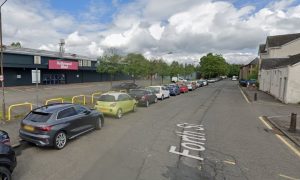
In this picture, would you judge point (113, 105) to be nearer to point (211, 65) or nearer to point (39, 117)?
point (39, 117)

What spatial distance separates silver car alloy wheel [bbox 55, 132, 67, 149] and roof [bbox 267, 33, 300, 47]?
39.9 meters

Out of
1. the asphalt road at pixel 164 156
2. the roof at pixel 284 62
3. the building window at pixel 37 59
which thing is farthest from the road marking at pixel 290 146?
the building window at pixel 37 59

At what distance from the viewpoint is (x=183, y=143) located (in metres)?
7.54

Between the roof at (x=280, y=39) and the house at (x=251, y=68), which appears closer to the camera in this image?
the roof at (x=280, y=39)

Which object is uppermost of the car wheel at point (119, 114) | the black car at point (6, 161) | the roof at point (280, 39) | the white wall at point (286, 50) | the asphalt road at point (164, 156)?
the roof at point (280, 39)

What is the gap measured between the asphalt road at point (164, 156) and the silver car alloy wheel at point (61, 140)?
22 centimetres

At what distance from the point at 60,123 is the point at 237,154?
229 inches

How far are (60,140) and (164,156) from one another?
136 inches

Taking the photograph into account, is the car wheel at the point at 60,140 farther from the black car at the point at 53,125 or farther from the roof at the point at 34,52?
the roof at the point at 34,52

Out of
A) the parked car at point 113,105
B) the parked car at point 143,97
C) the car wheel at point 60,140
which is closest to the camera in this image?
the car wheel at point 60,140

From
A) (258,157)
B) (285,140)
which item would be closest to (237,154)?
(258,157)

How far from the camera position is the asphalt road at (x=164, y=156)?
521cm

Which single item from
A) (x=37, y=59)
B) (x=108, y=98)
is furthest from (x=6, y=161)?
(x=37, y=59)

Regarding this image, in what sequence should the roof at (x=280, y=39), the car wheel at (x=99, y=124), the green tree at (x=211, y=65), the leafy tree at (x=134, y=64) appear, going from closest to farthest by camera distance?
the car wheel at (x=99, y=124), the leafy tree at (x=134, y=64), the roof at (x=280, y=39), the green tree at (x=211, y=65)
